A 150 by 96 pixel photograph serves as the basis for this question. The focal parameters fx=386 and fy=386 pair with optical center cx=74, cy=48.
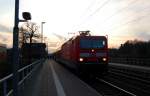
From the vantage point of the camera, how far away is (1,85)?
1100cm

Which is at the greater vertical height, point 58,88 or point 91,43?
point 91,43

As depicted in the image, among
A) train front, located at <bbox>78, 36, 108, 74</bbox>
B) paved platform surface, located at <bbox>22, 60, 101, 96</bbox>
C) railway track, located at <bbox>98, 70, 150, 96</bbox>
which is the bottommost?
railway track, located at <bbox>98, 70, 150, 96</bbox>

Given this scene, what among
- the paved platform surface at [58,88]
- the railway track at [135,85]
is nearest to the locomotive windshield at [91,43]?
the railway track at [135,85]

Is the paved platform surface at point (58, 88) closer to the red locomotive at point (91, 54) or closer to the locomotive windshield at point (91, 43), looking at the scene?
the red locomotive at point (91, 54)

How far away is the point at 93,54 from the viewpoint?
29.2 m

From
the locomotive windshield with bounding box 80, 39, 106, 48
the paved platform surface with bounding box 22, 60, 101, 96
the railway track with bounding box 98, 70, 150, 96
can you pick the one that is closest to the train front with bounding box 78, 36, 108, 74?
the locomotive windshield with bounding box 80, 39, 106, 48

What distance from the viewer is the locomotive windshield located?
97.2 feet

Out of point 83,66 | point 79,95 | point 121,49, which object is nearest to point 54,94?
point 79,95

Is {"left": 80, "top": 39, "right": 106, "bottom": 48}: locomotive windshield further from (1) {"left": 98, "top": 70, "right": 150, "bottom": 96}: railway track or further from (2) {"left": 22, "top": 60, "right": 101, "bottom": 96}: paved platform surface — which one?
(2) {"left": 22, "top": 60, "right": 101, "bottom": 96}: paved platform surface

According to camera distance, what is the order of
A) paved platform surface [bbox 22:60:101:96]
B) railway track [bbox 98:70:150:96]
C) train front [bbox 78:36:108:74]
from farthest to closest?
train front [bbox 78:36:108:74] → railway track [bbox 98:70:150:96] → paved platform surface [bbox 22:60:101:96]

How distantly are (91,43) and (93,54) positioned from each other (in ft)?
3.52

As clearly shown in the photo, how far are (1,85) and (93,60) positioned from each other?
18.2 metres

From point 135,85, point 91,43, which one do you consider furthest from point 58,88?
point 91,43

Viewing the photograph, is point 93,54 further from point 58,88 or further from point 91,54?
point 58,88
